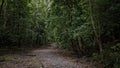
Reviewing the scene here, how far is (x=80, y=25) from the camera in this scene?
14.6m

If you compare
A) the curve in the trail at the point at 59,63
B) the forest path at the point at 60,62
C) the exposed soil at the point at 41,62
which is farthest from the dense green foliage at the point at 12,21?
the curve in the trail at the point at 59,63

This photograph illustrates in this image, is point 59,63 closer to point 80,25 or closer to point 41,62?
point 41,62

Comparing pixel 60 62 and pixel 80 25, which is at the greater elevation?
pixel 80 25

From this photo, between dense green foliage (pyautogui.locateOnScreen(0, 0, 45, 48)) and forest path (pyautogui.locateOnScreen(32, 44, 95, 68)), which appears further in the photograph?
dense green foliage (pyautogui.locateOnScreen(0, 0, 45, 48))

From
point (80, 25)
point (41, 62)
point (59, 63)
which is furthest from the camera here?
point (80, 25)

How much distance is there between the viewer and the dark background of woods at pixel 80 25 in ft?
30.9

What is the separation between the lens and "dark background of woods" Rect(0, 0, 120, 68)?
9423mm

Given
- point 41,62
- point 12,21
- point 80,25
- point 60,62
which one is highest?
point 12,21

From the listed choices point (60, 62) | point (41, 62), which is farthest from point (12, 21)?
point (60, 62)

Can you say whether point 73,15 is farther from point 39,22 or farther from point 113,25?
point 39,22

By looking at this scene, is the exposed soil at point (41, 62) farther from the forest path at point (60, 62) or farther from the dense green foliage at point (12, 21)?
the dense green foliage at point (12, 21)

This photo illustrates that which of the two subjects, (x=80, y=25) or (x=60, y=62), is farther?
(x=80, y=25)

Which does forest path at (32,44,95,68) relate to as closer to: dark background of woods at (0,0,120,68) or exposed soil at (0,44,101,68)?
exposed soil at (0,44,101,68)

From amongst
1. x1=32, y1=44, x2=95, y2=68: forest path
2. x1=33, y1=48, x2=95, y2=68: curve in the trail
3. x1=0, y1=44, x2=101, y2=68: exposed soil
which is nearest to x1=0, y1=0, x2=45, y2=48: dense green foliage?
x1=0, y1=44, x2=101, y2=68: exposed soil
